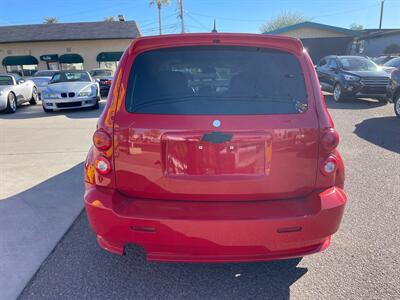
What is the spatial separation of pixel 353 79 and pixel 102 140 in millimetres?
Result: 11314

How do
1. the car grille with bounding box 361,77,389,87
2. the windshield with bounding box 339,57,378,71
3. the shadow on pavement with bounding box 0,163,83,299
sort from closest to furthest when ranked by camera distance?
the shadow on pavement with bounding box 0,163,83,299, the car grille with bounding box 361,77,389,87, the windshield with bounding box 339,57,378,71

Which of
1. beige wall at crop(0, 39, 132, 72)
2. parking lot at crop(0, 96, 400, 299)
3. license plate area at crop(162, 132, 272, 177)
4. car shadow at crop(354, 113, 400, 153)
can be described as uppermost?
beige wall at crop(0, 39, 132, 72)

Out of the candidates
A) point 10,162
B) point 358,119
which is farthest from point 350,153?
point 10,162

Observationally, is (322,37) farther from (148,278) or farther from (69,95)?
(148,278)

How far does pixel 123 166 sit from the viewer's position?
2229mm

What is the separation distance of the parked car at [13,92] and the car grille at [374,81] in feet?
41.0

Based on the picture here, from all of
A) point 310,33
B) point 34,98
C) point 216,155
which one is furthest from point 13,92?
point 310,33

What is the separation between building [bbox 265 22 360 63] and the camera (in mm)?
28406

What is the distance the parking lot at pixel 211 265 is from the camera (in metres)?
2.46

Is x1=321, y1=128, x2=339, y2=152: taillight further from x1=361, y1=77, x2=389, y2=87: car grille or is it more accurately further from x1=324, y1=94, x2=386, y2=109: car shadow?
x1=361, y1=77, x2=389, y2=87: car grille

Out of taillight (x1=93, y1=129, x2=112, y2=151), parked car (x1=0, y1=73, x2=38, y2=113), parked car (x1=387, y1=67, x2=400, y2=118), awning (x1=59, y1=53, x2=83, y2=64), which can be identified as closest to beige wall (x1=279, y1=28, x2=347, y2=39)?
awning (x1=59, y1=53, x2=83, y2=64)

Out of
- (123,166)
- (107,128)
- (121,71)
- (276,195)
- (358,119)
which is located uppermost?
(121,71)

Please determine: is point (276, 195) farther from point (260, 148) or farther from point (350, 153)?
point (350, 153)

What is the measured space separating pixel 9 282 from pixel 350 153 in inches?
213
